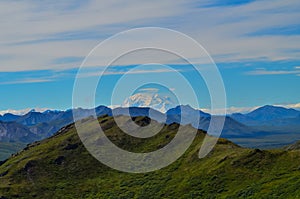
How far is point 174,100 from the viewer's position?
3398 inches

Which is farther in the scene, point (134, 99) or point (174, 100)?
point (134, 99)

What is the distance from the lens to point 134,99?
104188 mm

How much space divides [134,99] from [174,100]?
19.4 meters
